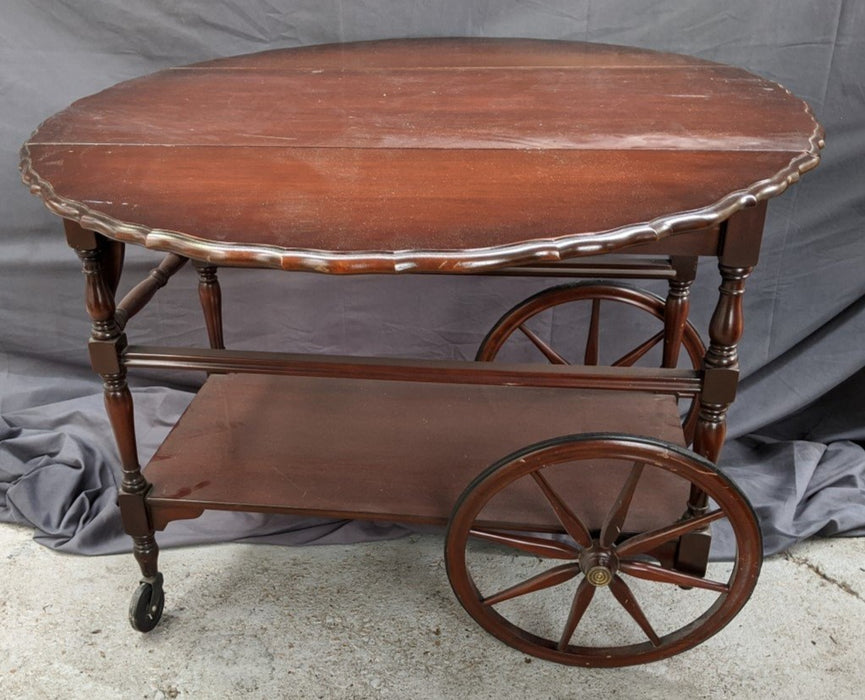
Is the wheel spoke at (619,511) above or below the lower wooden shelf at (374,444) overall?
above

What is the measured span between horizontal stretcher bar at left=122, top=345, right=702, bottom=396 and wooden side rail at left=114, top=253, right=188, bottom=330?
71 mm

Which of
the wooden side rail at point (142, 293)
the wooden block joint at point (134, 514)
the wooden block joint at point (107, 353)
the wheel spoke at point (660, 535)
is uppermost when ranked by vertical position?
the wooden side rail at point (142, 293)

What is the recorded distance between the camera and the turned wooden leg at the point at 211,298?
226cm

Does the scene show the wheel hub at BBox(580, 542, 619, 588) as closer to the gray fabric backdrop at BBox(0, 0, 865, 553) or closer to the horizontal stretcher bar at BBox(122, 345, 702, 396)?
the horizontal stretcher bar at BBox(122, 345, 702, 396)

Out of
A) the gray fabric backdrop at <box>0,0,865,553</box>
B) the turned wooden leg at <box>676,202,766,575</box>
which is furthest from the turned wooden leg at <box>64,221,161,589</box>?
the turned wooden leg at <box>676,202,766,575</box>

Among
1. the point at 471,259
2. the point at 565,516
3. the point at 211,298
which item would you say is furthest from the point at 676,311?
the point at 211,298

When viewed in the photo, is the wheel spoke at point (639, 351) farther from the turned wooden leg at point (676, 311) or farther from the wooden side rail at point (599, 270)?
the wooden side rail at point (599, 270)

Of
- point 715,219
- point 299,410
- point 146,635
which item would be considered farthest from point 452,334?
point 715,219

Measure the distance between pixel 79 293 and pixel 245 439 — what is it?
3.23 feet

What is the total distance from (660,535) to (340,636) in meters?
0.76

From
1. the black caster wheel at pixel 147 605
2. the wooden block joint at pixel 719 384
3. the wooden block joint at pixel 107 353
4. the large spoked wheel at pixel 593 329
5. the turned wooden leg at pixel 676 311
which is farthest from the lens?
the large spoked wheel at pixel 593 329

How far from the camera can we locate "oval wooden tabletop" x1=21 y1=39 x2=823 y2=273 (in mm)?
1313

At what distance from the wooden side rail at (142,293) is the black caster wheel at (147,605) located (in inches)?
23.7

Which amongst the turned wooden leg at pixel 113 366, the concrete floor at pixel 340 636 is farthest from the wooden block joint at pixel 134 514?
the concrete floor at pixel 340 636
